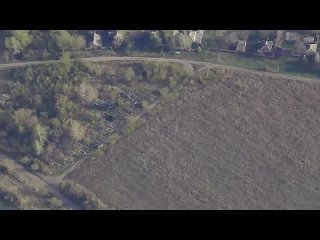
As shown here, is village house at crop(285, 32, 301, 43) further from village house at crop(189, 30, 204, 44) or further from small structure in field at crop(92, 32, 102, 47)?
small structure in field at crop(92, 32, 102, 47)

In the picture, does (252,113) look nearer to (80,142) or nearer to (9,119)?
(80,142)

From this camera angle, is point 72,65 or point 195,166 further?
point 72,65

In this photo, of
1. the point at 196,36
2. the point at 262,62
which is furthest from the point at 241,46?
the point at 196,36

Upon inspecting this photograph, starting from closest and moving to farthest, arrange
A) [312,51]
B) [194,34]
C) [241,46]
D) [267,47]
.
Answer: [312,51] → [267,47] → [241,46] → [194,34]

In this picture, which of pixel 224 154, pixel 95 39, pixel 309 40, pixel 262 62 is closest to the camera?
pixel 224 154

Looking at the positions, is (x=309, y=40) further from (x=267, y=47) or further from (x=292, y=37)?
(x=267, y=47)

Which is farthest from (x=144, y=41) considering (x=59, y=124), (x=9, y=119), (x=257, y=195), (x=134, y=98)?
(x=257, y=195)

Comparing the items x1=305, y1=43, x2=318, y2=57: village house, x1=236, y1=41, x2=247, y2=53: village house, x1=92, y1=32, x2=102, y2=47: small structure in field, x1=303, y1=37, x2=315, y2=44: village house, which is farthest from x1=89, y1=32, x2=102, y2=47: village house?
x1=305, y1=43, x2=318, y2=57: village house

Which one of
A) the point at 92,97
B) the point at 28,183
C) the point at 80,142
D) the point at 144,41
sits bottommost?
the point at 28,183

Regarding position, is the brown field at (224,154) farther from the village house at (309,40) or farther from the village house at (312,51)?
the village house at (309,40)
